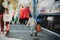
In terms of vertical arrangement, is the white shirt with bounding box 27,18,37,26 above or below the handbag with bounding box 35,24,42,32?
above

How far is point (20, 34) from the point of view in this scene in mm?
3031

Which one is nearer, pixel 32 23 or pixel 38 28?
pixel 38 28

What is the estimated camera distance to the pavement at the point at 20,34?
295cm

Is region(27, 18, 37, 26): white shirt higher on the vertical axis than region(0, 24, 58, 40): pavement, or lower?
higher

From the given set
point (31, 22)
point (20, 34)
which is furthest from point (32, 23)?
point (20, 34)

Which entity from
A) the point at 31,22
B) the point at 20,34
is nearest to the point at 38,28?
the point at 31,22

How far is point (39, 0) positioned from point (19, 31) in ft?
1.61

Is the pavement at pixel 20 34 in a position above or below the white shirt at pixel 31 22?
below

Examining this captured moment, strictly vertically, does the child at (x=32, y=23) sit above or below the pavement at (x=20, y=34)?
above

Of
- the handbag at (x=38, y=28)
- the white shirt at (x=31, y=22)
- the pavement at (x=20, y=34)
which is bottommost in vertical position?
the pavement at (x=20, y=34)

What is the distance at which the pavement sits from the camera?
2.95m

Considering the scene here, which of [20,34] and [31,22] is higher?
[31,22]

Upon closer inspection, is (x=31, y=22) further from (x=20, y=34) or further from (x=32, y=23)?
(x=20, y=34)

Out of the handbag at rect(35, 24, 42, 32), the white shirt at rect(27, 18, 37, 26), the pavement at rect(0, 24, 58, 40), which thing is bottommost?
the pavement at rect(0, 24, 58, 40)
